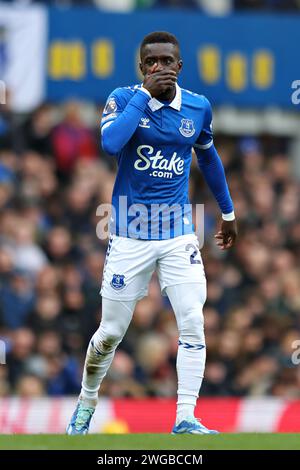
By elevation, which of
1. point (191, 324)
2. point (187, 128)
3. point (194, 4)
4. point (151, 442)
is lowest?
point (151, 442)

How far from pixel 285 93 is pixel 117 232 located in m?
9.93

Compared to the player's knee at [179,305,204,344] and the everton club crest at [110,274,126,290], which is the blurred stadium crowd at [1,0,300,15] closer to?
the everton club crest at [110,274,126,290]

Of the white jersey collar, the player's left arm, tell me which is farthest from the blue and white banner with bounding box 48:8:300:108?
the white jersey collar

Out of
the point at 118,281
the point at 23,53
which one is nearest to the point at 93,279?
the point at 23,53

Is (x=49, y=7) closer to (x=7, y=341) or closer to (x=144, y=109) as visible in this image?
(x=7, y=341)

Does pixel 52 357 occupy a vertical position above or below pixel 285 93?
below

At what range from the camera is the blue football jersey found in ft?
28.7

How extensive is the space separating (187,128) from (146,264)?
92cm

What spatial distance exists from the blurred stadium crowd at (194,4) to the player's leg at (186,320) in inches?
361

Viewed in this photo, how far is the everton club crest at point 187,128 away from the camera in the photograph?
880cm

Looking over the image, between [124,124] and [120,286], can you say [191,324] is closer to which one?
[120,286]

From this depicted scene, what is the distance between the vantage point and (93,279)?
14.6 metres

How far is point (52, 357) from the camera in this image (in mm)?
13539
